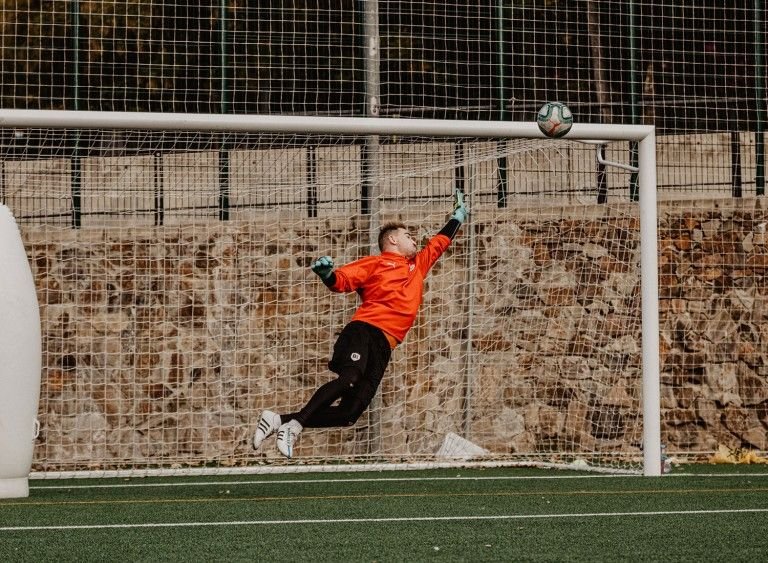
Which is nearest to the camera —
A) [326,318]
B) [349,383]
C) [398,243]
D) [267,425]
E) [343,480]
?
[267,425]

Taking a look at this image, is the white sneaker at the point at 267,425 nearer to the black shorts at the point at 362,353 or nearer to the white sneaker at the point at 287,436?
the white sneaker at the point at 287,436

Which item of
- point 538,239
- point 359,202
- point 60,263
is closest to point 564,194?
point 538,239

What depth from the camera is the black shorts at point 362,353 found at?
→ 748 centimetres

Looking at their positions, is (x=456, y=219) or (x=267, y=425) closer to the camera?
(x=267, y=425)

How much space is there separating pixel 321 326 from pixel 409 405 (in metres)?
0.95

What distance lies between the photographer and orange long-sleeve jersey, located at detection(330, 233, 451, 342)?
25.2 ft

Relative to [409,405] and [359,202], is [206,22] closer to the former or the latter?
[359,202]

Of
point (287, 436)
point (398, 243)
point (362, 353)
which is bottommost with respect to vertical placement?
point (287, 436)

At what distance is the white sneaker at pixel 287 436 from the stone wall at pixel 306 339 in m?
2.59

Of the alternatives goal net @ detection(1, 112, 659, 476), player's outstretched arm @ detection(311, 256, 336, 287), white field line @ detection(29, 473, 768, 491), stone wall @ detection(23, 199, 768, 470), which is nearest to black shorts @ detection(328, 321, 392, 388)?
player's outstretched arm @ detection(311, 256, 336, 287)

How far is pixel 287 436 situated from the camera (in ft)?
23.7

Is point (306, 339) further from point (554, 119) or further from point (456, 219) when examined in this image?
point (554, 119)

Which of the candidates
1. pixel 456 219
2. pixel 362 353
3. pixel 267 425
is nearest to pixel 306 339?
pixel 456 219

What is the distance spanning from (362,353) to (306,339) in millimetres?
2818
